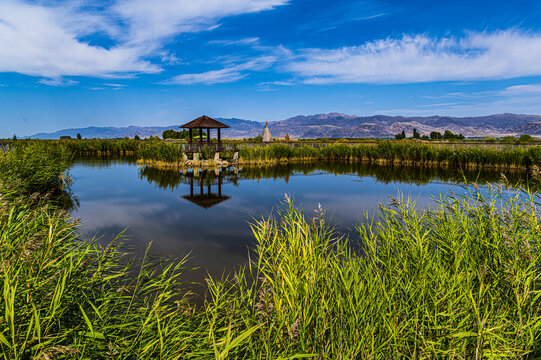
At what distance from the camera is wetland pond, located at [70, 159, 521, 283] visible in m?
8.53

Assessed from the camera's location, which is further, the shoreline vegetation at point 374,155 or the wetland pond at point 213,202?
the shoreline vegetation at point 374,155

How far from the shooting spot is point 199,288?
19.4 feet

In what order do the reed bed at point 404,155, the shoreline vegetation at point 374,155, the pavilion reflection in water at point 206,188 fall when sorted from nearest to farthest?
1. the pavilion reflection in water at point 206,188
2. the reed bed at point 404,155
3. the shoreline vegetation at point 374,155

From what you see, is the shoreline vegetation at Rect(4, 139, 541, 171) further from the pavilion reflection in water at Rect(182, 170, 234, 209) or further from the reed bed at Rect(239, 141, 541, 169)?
the pavilion reflection in water at Rect(182, 170, 234, 209)

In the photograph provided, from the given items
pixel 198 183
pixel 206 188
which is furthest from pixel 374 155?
pixel 206 188

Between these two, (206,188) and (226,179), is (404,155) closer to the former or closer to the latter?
(226,179)

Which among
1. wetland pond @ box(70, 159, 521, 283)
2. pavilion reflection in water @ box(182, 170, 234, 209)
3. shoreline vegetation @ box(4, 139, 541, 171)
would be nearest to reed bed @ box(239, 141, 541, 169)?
shoreline vegetation @ box(4, 139, 541, 171)

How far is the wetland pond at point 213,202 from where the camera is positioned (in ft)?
28.0

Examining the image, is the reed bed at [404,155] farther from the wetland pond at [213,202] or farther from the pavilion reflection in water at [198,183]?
the pavilion reflection in water at [198,183]

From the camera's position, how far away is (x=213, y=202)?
14.6m

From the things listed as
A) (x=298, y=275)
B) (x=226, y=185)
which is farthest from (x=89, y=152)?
(x=298, y=275)

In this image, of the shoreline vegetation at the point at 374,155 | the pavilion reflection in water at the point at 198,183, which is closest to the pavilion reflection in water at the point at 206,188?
the pavilion reflection in water at the point at 198,183

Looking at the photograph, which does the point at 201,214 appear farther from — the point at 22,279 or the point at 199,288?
the point at 22,279

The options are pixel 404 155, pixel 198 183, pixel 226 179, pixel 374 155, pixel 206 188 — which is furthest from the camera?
pixel 374 155
